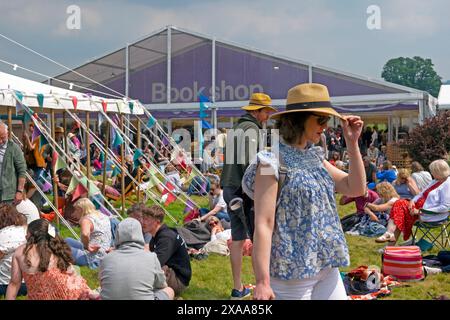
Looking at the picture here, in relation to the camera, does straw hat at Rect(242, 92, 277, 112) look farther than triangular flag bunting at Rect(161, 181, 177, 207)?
No

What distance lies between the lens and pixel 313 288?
2.59 m

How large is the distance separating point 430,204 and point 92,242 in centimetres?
394

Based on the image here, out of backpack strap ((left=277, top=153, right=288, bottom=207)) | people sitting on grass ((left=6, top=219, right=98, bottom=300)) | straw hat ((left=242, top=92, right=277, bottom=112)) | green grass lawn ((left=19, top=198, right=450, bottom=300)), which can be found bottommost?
green grass lawn ((left=19, top=198, right=450, bottom=300))

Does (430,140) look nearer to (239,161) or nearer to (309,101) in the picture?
(239,161)

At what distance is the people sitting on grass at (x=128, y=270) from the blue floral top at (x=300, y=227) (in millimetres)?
1501

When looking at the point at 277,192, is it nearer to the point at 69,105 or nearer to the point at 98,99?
the point at 69,105

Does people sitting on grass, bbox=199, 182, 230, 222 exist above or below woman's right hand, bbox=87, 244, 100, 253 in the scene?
above

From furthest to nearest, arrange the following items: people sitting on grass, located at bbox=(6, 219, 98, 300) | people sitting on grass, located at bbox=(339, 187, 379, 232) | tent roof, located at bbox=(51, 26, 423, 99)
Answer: tent roof, located at bbox=(51, 26, 423, 99)
people sitting on grass, located at bbox=(339, 187, 379, 232)
people sitting on grass, located at bbox=(6, 219, 98, 300)

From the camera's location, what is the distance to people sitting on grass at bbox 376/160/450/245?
6.78 meters

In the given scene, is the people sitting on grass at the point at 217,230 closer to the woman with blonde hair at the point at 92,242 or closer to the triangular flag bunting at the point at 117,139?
the woman with blonde hair at the point at 92,242

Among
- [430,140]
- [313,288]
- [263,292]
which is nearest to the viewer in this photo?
[263,292]

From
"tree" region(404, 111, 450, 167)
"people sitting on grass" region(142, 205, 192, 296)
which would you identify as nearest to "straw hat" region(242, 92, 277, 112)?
Result: "people sitting on grass" region(142, 205, 192, 296)

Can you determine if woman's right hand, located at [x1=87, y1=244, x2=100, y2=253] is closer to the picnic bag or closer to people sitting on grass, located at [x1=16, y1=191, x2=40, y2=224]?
people sitting on grass, located at [x1=16, y1=191, x2=40, y2=224]

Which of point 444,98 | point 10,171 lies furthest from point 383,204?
point 444,98
